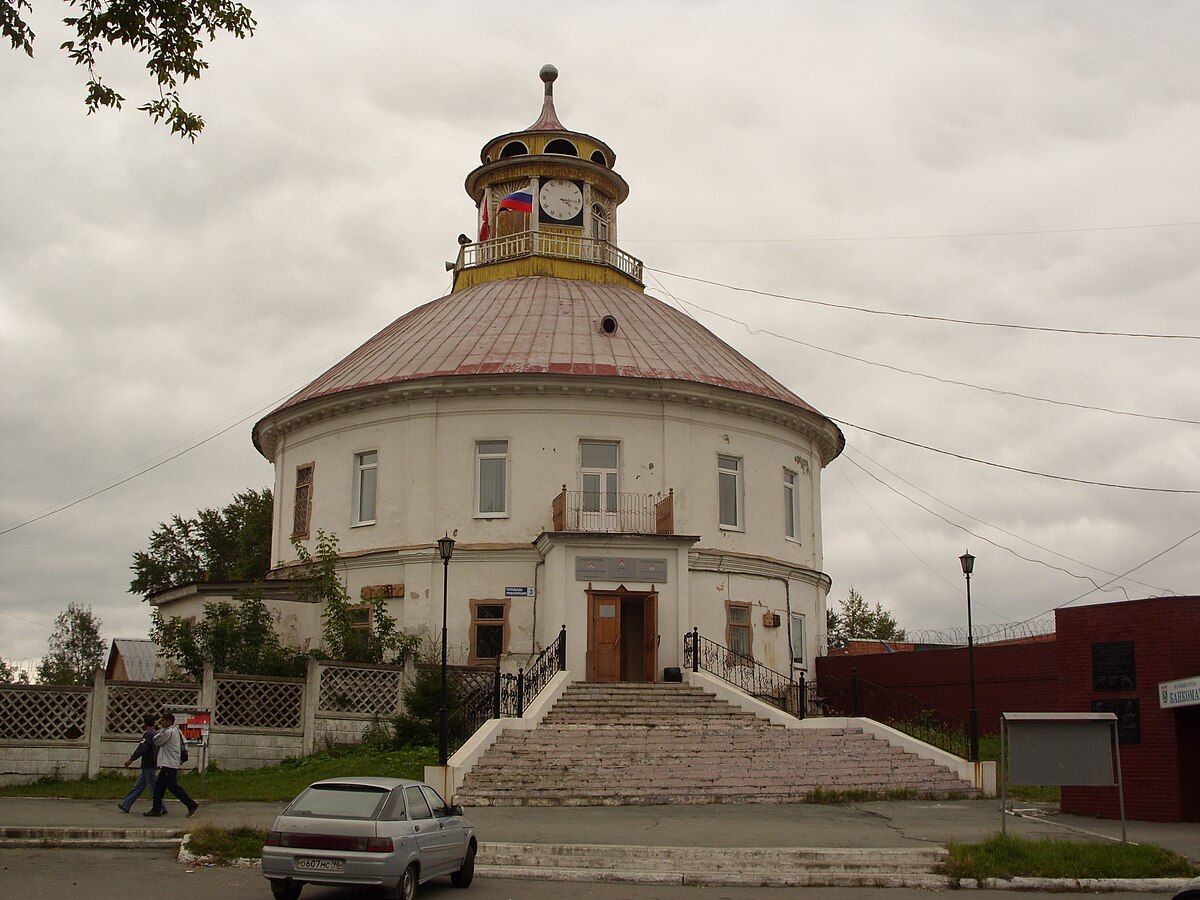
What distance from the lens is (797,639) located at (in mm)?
35094

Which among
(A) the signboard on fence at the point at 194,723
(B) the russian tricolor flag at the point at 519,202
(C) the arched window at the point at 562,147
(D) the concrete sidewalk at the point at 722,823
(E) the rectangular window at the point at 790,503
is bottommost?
(D) the concrete sidewalk at the point at 722,823

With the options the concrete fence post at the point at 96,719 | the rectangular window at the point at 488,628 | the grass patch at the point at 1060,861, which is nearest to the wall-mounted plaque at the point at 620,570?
the rectangular window at the point at 488,628

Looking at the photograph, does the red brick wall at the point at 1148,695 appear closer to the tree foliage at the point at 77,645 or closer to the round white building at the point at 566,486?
the round white building at the point at 566,486

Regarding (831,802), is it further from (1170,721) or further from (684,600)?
(684,600)

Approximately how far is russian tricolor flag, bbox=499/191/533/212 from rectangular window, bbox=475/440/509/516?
1239 cm

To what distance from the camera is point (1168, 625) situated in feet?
64.5

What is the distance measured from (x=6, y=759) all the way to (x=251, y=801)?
210 inches

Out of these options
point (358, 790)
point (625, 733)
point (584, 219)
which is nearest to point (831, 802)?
point (625, 733)

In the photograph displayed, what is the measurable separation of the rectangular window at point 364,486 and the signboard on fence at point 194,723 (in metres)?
11.7

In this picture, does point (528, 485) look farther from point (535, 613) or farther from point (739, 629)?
point (739, 629)

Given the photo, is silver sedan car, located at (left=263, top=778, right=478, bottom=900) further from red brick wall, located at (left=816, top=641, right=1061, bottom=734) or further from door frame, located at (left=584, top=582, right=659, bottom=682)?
red brick wall, located at (left=816, top=641, right=1061, bottom=734)

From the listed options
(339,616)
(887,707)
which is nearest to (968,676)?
(887,707)

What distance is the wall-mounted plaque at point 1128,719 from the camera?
64.5ft

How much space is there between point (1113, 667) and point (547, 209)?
27.2 m
